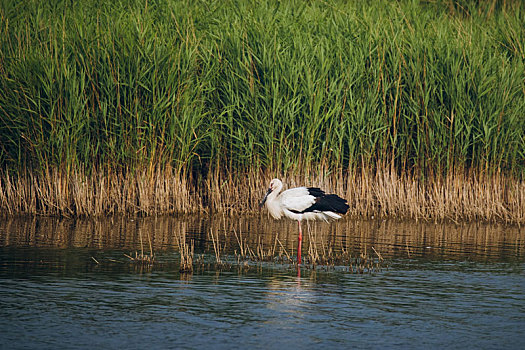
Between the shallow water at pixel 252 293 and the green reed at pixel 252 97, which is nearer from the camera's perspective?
the shallow water at pixel 252 293

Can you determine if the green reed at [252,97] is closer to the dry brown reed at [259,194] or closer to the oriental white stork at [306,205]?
the dry brown reed at [259,194]

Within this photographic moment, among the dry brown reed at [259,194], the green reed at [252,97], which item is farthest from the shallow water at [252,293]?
the green reed at [252,97]

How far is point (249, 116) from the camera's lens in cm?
1636

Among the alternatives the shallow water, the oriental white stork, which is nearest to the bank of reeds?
the shallow water

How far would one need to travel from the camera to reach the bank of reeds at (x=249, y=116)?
15.8 meters

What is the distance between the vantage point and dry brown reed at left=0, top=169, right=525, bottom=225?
16.0m

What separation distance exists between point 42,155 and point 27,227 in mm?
1810

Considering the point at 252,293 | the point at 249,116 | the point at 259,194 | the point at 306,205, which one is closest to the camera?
the point at 252,293

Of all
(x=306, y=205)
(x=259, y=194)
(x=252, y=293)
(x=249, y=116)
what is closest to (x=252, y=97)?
(x=249, y=116)

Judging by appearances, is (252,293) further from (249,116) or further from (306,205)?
(249,116)

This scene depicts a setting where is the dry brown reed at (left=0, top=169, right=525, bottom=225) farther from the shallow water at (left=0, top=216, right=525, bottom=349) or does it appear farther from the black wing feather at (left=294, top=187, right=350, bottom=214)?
the black wing feather at (left=294, top=187, right=350, bottom=214)

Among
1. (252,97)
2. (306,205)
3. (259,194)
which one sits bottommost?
(306,205)

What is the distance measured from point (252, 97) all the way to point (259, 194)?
6.31 ft

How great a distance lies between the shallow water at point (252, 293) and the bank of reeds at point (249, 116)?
167cm
